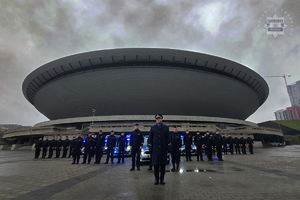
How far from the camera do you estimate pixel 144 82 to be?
36062mm

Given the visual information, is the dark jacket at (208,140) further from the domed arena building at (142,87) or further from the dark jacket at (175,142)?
the domed arena building at (142,87)

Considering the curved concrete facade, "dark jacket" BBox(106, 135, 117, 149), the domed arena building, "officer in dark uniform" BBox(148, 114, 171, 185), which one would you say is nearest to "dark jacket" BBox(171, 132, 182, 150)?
"officer in dark uniform" BBox(148, 114, 171, 185)

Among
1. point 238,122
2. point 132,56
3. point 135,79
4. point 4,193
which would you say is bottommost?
point 4,193

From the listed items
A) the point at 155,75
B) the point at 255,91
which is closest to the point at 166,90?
the point at 155,75

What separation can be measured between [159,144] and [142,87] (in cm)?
3168

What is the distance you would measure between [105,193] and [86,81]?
37.1 meters

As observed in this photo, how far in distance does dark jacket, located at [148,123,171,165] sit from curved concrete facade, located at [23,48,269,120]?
102 feet

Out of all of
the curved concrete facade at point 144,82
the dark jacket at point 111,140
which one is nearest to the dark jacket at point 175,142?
the dark jacket at point 111,140

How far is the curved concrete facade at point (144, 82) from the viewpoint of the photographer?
118 feet

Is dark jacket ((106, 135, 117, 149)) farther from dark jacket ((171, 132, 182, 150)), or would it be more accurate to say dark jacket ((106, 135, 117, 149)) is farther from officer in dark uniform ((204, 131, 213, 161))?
officer in dark uniform ((204, 131, 213, 161))

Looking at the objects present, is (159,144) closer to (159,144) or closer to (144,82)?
(159,144)

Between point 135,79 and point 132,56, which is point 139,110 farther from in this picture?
point 132,56

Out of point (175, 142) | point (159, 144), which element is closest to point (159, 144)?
point (159, 144)

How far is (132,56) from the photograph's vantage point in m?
35.5
